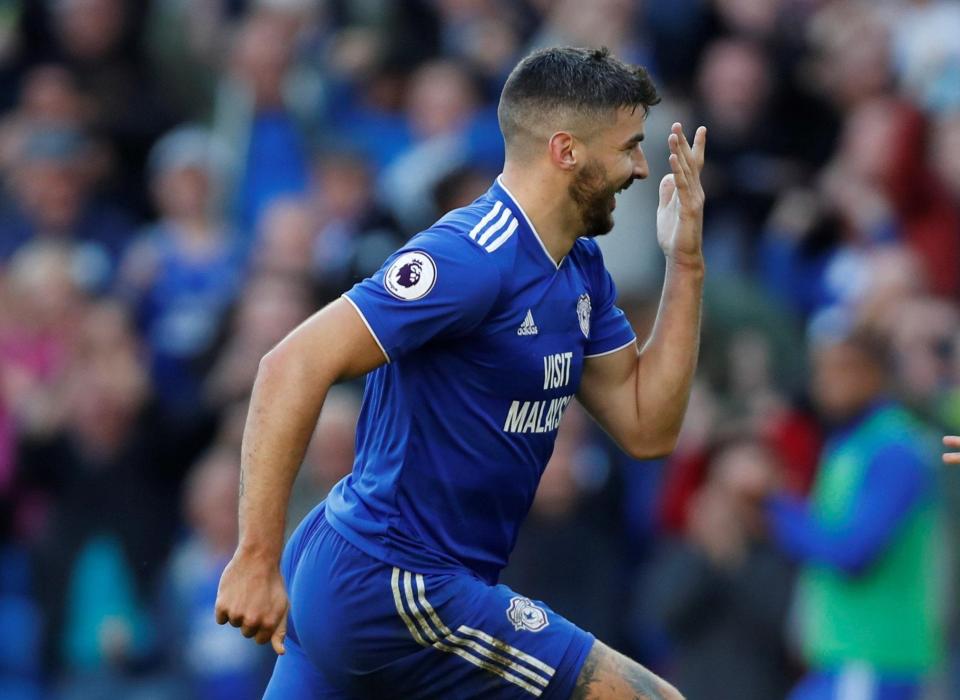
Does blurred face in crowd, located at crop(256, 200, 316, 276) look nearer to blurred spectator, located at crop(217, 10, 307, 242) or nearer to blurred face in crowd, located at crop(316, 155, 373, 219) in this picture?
blurred face in crowd, located at crop(316, 155, 373, 219)

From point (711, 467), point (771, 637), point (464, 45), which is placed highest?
point (464, 45)

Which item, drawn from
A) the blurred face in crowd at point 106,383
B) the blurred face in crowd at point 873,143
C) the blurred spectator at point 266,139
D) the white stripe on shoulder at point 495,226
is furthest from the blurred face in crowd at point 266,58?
the white stripe on shoulder at point 495,226

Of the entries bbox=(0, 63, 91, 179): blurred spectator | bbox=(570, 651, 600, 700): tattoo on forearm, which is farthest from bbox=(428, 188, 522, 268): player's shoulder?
bbox=(0, 63, 91, 179): blurred spectator

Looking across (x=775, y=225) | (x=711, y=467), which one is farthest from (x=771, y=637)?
(x=775, y=225)

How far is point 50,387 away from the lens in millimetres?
10234

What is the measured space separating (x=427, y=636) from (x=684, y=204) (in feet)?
4.74

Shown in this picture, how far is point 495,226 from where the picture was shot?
5.00m

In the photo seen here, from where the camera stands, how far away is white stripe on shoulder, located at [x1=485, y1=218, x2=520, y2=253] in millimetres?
4926

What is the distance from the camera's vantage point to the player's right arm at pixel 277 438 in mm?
4625

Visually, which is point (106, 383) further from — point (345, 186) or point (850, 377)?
point (850, 377)

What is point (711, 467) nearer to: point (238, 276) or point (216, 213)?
point (238, 276)

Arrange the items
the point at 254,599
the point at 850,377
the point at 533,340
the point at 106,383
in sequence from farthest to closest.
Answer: the point at 106,383, the point at 850,377, the point at 533,340, the point at 254,599

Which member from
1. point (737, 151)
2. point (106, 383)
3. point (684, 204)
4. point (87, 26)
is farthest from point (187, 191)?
point (684, 204)

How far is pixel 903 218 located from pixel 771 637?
2520 millimetres
